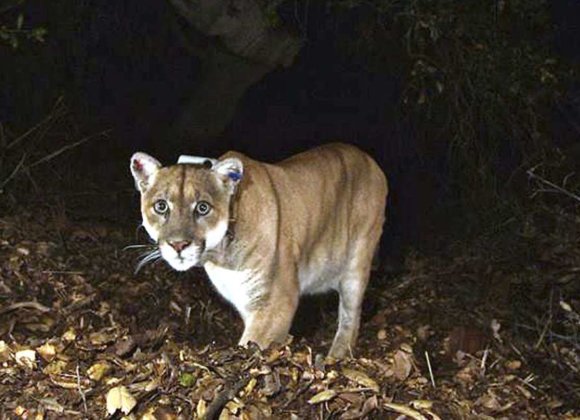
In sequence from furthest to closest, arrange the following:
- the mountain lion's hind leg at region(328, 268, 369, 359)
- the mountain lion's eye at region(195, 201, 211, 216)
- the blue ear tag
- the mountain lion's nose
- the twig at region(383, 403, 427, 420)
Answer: the mountain lion's hind leg at region(328, 268, 369, 359), the blue ear tag, the mountain lion's eye at region(195, 201, 211, 216), the mountain lion's nose, the twig at region(383, 403, 427, 420)

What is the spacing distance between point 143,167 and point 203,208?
0.46m

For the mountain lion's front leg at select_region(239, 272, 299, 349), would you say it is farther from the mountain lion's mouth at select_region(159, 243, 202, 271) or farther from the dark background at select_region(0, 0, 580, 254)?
the dark background at select_region(0, 0, 580, 254)

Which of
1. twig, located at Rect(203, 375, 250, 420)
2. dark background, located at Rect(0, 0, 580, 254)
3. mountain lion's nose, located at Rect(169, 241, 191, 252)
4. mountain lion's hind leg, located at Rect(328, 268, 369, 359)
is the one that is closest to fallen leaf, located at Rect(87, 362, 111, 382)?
twig, located at Rect(203, 375, 250, 420)

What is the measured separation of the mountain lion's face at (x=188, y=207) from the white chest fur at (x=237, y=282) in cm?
20

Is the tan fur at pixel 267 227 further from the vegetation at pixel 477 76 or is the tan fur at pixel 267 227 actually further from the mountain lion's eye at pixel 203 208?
the vegetation at pixel 477 76

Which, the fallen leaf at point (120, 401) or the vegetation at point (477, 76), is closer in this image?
the fallen leaf at point (120, 401)

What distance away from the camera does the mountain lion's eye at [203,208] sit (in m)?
5.83

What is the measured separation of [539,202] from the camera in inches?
335

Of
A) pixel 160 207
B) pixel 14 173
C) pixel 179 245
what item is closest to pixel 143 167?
pixel 160 207

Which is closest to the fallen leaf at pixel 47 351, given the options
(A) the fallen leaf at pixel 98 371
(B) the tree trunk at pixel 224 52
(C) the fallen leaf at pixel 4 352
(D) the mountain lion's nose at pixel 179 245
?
(C) the fallen leaf at pixel 4 352

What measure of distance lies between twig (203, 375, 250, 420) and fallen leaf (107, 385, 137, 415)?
30 cm

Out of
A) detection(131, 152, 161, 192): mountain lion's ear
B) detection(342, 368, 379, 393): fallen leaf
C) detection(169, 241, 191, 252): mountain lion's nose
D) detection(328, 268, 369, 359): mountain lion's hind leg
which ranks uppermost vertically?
detection(131, 152, 161, 192): mountain lion's ear

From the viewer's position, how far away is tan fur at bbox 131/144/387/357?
586 centimetres

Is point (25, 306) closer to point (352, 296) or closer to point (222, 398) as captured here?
point (352, 296)
